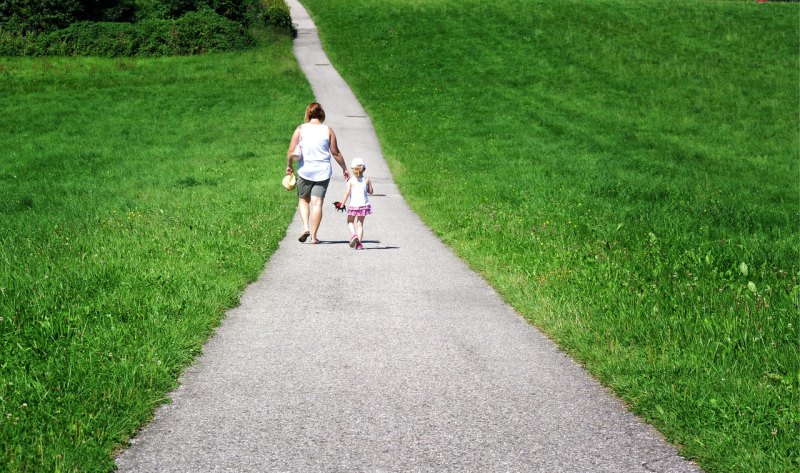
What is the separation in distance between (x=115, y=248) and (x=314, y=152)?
3642 millimetres

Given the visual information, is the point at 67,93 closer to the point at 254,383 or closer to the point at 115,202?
the point at 115,202

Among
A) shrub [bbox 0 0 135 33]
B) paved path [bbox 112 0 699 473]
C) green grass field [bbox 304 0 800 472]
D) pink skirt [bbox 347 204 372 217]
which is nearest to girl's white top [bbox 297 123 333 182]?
pink skirt [bbox 347 204 372 217]

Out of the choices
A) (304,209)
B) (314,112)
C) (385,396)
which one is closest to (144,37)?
(314,112)

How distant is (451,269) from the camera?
998 centimetres

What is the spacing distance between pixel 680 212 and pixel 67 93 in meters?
30.8

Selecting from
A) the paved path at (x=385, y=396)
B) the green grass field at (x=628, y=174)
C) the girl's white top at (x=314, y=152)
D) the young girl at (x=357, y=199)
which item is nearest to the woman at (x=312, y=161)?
the girl's white top at (x=314, y=152)

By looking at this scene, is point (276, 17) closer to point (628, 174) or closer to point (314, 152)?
point (628, 174)

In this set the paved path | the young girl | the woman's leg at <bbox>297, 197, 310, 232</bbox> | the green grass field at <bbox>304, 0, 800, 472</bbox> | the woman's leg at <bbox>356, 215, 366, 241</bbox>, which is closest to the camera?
the paved path

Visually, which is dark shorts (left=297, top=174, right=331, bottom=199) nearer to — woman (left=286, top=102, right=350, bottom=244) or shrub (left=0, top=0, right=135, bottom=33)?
woman (left=286, top=102, right=350, bottom=244)

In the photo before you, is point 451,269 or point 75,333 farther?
point 451,269

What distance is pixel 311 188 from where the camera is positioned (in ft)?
39.7

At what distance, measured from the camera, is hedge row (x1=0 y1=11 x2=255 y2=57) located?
43.4m

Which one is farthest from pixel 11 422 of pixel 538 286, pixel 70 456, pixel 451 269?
pixel 451 269

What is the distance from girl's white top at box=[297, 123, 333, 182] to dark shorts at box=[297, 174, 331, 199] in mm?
69
